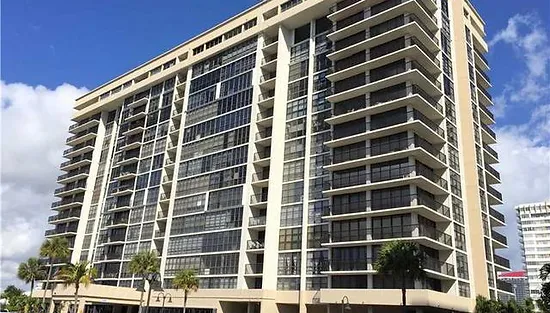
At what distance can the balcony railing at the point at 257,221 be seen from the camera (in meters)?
62.5

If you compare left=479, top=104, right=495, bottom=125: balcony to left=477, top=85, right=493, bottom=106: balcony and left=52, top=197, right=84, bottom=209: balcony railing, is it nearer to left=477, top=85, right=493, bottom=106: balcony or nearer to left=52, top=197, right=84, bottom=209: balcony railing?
left=477, top=85, right=493, bottom=106: balcony

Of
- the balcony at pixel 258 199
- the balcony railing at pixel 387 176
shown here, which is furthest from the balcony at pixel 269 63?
the balcony railing at pixel 387 176

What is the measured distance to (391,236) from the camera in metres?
50.2

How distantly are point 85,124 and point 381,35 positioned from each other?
72731 millimetres

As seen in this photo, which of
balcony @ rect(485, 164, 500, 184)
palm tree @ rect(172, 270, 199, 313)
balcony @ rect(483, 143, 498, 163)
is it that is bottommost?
palm tree @ rect(172, 270, 199, 313)

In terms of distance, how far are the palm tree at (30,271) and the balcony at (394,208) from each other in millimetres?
64493

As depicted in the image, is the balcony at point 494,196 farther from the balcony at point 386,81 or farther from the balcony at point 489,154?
the balcony at point 386,81

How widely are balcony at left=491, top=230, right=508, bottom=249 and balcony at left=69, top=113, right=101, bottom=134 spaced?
262 ft

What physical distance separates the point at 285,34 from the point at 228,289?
37.4 metres

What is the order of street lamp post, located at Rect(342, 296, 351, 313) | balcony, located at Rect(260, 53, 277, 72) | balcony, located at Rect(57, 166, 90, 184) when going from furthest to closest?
balcony, located at Rect(57, 166, 90, 184)
balcony, located at Rect(260, 53, 277, 72)
street lamp post, located at Rect(342, 296, 351, 313)

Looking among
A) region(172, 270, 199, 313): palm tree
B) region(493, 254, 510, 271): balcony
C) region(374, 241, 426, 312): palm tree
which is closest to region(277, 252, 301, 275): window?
region(172, 270, 199, 313): palm tree

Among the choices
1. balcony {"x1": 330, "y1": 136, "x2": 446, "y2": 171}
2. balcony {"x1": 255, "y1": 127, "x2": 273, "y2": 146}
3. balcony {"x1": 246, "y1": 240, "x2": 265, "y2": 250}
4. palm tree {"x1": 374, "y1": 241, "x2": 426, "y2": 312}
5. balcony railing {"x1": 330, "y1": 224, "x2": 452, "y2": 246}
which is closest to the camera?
palm tree {"x1": 374, "y1": 241, "x2": 426, "y2": 312}

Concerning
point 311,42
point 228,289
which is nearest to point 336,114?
point 311,42

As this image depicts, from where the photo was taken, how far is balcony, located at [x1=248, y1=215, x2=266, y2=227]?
6246 cm
